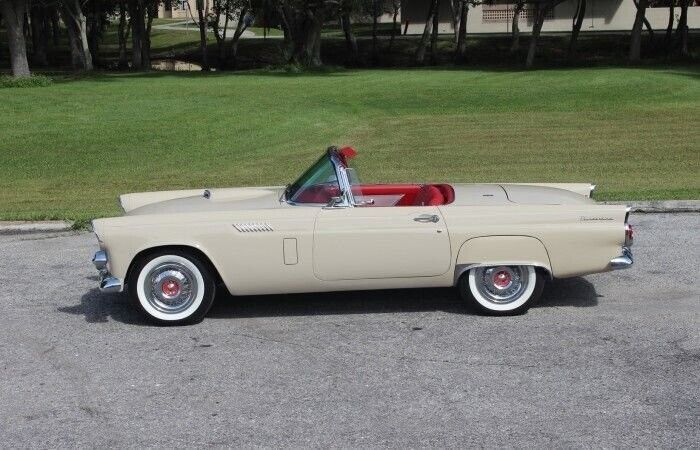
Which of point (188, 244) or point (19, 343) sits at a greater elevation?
point (188, 244)

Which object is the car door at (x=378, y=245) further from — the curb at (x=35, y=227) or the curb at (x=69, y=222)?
the curb at (x=35, y=227)

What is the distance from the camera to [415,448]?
16.3ft

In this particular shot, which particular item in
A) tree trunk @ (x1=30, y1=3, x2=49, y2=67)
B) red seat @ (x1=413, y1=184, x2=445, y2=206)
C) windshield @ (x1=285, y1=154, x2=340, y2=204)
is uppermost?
windshield @ (x1=285, y1=154, x2=340, y2=204)

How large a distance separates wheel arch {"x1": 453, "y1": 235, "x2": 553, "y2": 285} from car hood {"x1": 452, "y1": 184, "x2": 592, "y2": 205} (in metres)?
0.36

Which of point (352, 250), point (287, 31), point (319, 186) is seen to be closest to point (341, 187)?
point (319, 186)

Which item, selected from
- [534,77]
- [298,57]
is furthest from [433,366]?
[298,57]

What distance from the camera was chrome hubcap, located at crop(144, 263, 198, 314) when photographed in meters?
7.15

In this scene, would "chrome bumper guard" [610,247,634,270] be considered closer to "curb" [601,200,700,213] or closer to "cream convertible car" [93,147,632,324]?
"cream convertible car" [93,147,632,324]

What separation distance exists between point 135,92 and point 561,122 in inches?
490

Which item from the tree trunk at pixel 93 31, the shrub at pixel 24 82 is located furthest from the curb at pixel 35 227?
the tree trunk at pixel 93 31

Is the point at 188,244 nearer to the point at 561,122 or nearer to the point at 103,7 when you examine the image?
the point at 561,122

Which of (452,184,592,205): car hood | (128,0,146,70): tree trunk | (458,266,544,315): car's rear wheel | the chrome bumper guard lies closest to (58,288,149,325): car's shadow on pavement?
(458,266,544,315): car's rear wheel

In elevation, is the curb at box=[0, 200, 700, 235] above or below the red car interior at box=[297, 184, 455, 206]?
below

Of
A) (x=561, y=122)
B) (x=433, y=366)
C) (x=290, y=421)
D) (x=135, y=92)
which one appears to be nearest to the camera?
(x=290, y=421)
